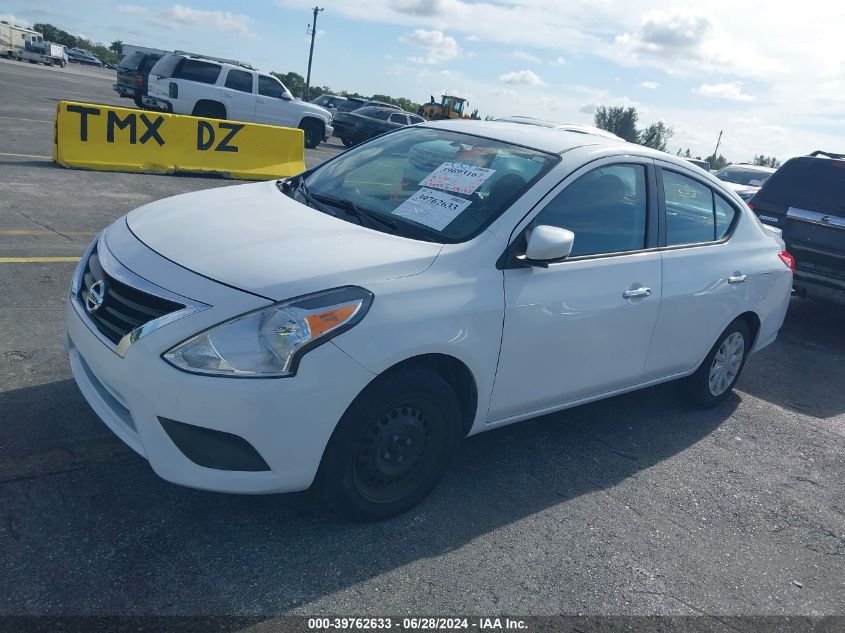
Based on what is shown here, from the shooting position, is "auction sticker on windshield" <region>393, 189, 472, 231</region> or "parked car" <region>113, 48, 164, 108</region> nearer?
"auction sticker on windshield" <region>393, 189, 472, 231</region>

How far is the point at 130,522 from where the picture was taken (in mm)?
2969

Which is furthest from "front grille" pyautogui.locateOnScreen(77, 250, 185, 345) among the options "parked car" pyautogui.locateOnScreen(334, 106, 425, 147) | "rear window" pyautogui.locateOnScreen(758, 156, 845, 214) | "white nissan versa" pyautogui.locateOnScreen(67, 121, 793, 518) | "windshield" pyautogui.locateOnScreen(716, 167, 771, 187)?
"parked car" pyautogui.locateOnScreen(334, 106, 425, 147)

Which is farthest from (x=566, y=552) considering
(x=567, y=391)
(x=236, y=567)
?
(x=236, y=567)

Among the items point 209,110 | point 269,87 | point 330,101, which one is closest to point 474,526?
point 209,110

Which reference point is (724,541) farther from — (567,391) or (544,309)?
(544,309)

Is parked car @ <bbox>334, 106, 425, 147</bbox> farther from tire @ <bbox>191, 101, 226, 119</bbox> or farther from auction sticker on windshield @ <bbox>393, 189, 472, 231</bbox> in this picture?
auction sticker on windshield @ <bbox>393, 189, 472, 231</bbox>

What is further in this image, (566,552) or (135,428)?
(566,552)

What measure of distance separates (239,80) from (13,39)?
153 feet

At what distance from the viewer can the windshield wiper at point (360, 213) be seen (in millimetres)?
3561

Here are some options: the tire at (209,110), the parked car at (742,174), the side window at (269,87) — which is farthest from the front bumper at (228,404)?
the side window at (269,87)

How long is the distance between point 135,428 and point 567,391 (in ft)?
6.94

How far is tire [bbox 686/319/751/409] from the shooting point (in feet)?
16.3

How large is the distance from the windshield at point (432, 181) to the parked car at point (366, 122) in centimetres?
1913

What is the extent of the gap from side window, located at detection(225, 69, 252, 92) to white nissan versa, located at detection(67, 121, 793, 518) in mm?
15250
